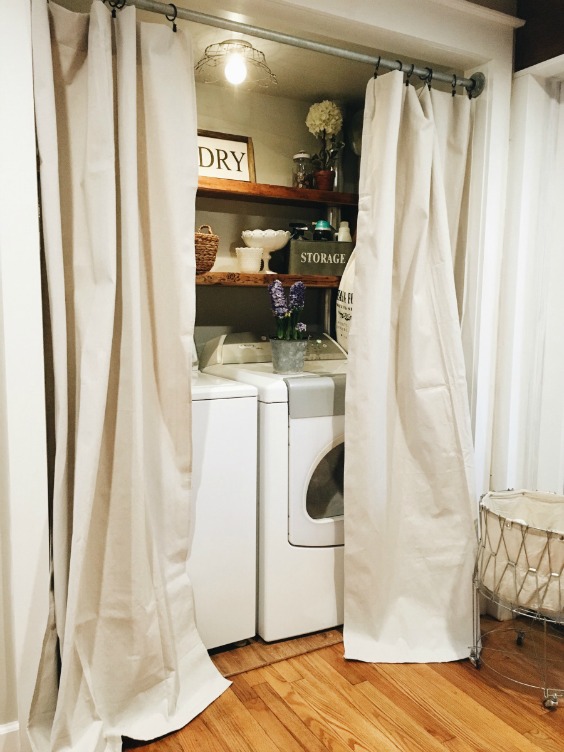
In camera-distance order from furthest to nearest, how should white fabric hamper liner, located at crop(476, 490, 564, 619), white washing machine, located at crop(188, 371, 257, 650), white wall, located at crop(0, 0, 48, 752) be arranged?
white washing machine, located at crop(188, 371, 257, 650)
white fabric hamper liner, located at crop(476, 490, 564, 619)
white wall, located at crop(0, 0, 48, 752)

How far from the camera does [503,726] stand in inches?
67.6

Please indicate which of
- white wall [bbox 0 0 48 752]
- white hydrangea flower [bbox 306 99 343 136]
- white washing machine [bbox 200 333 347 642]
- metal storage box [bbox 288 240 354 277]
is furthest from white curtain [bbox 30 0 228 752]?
white hydrangea flower [bbox 306 99 343 136]

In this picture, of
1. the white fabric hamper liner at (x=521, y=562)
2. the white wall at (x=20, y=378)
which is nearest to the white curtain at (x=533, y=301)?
the white fabric hamper liner at (x=521, y=562)

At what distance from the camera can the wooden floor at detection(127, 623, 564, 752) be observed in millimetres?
1641

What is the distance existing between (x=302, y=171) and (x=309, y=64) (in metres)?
0.41

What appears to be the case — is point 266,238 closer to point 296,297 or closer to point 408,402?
point 296,297

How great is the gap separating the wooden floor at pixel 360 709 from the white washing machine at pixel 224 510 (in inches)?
5.8

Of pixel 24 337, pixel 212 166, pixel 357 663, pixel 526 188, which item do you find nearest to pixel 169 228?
pixel 24 337

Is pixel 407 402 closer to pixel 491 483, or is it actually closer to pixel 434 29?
pixel 491 483

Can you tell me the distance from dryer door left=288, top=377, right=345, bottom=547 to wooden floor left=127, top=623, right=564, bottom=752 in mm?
394

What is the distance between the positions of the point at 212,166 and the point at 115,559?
60.1 inches

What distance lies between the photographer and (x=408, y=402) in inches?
80.1

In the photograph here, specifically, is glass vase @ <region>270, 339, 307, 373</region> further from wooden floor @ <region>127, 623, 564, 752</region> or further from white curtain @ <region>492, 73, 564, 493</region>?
wooden floor @ <region>127, 623, 564, 752</region>

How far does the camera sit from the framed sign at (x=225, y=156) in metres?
2.40
